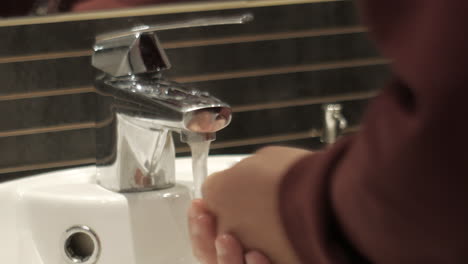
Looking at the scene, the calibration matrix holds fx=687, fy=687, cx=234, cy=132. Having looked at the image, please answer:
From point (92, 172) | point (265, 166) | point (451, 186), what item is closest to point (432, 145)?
point (451, 186)

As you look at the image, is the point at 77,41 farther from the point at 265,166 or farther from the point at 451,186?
the point at 451,186

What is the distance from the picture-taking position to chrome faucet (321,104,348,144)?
0.82 metres

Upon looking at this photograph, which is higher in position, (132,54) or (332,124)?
→ (132,54)

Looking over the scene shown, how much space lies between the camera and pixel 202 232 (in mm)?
496

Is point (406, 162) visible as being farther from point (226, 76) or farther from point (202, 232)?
point (226, 76)

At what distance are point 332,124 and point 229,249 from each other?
1.33ft

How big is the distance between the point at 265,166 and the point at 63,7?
41 centimetres

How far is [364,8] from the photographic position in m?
0.29

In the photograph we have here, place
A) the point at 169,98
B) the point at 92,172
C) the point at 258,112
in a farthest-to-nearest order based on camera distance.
A: 1. the point at 258,112
2. the point at 92,172
3. the point at 169,98

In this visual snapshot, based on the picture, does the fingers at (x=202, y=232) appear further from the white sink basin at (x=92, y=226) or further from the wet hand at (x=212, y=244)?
the white sink basin at (x=92, y=226)

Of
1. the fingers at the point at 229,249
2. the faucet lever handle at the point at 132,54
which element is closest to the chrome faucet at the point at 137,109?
the faucet lever handle at the point at 132,54

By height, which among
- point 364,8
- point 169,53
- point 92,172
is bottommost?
point 92,172

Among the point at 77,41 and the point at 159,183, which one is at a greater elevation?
the point at 77,41

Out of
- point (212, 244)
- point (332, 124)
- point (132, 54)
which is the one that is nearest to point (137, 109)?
point (132, 54)
